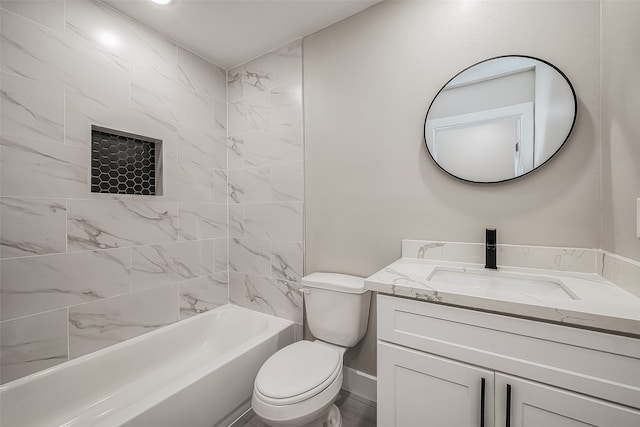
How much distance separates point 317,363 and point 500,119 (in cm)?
149

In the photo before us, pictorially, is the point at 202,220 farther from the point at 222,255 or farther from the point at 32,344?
the point at 32,344

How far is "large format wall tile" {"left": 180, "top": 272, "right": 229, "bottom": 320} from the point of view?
1974mm

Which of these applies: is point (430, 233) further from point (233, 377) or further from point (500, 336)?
point (233, 377)

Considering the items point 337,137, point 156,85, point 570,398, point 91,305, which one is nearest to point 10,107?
point 156,85

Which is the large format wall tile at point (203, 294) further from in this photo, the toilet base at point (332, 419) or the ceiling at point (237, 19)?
the ceiling at point (237, 19)

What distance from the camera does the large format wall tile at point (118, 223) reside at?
1.46 m

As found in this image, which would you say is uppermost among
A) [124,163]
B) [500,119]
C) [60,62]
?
[60,62]

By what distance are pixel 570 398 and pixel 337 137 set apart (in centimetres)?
156

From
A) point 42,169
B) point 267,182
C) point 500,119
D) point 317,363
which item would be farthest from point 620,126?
point 42,169

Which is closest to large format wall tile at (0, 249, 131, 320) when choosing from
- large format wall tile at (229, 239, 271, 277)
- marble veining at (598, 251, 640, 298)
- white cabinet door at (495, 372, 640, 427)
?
large format wall tile at (229, 239, 271, 277)

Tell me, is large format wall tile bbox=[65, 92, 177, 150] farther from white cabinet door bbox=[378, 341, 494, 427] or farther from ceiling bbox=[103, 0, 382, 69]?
white cabinet door bbox=[378, 341, 494, 427]

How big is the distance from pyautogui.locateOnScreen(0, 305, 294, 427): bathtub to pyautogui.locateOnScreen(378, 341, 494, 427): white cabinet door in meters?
0.84

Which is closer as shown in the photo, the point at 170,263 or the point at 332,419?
the point at 332,419

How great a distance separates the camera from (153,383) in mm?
1620
